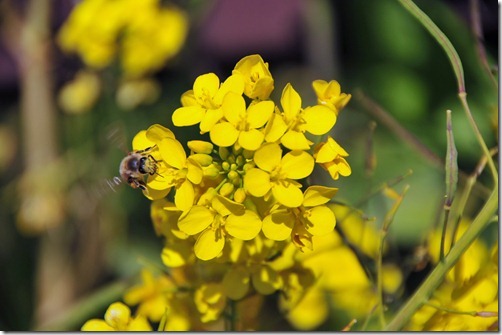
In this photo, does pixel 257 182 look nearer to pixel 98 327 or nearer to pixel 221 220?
pixel 221 220

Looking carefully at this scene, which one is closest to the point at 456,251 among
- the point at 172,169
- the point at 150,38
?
the point at 172,169

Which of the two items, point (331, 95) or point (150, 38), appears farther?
point (150, 38)

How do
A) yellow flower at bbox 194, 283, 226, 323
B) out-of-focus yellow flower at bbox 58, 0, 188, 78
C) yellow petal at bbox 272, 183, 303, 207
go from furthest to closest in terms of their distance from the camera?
1. out-of-focus yellow flower at bbox 58, 0, 188, 78
2. yellow flower at bbox 194, 283, 226, 323
3. yellow petal at bbox 272, 183, 303, 207

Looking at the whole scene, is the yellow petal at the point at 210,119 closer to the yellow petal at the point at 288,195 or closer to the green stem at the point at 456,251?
the yellow petal at the point at 288,195

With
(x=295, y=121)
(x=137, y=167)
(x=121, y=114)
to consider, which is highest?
(x=295, y=121)

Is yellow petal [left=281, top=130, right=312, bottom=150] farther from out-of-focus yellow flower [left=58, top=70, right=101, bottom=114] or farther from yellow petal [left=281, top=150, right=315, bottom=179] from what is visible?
out-of-focus yellow flower [left=58, top=70, right=101, bottom=114]

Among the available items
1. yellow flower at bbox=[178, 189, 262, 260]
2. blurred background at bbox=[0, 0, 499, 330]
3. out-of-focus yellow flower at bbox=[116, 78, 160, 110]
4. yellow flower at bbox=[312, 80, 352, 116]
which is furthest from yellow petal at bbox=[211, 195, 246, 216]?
out-of-focus yellow flower at bbox=[116, 78, 160, 110]
